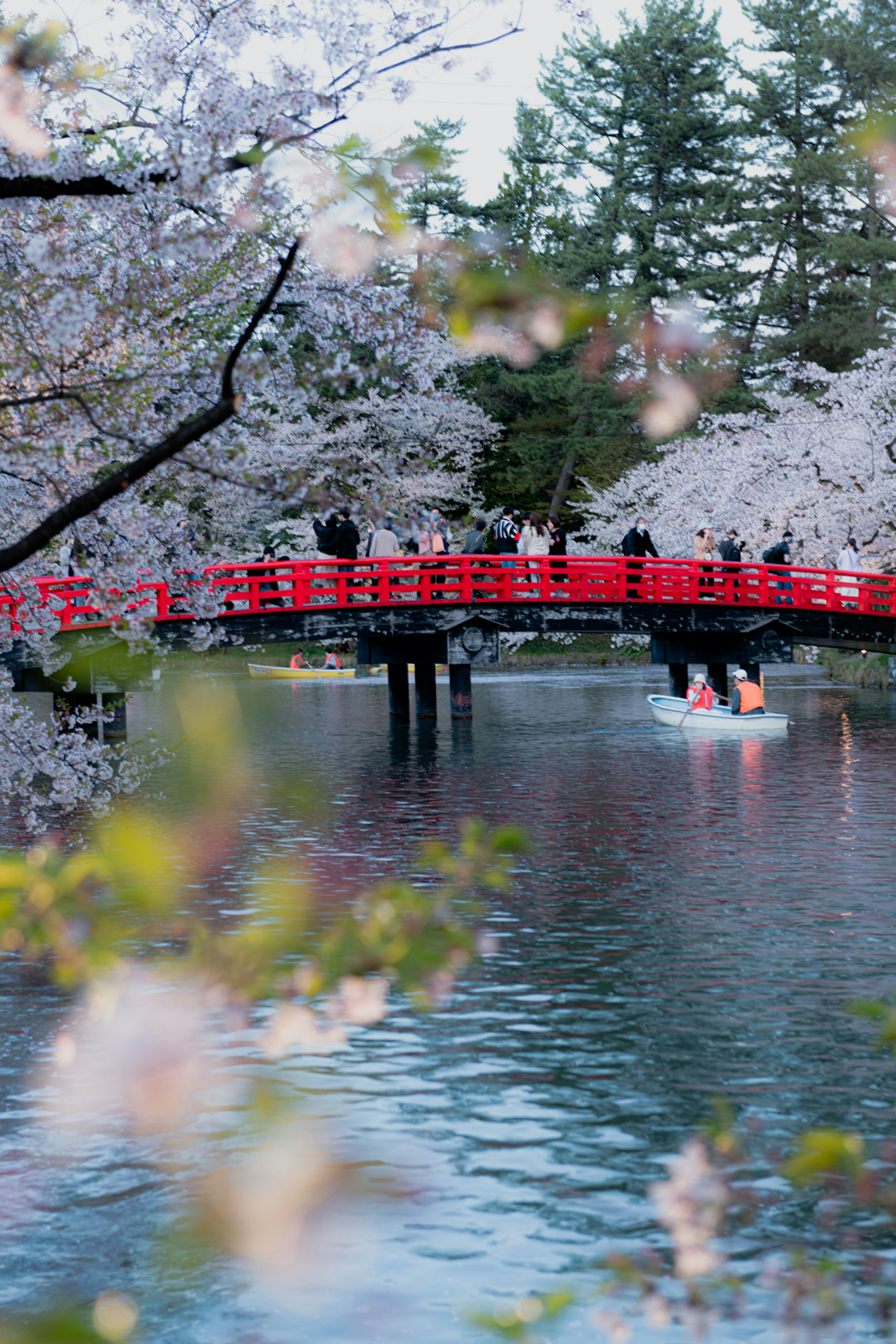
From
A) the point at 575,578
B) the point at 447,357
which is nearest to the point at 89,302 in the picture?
the point at 575,578

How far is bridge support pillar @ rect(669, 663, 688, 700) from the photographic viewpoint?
40.0m

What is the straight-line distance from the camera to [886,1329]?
6164mm

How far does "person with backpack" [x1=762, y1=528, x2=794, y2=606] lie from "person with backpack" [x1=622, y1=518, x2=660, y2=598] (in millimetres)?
2800

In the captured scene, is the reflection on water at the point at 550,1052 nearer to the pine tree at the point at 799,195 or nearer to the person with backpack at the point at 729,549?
the person with backpack at the point at 729,549

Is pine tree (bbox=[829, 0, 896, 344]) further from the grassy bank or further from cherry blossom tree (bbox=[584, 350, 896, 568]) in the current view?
the grassy bank

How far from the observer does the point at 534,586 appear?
33844 millimetres

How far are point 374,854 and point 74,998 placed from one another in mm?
6411

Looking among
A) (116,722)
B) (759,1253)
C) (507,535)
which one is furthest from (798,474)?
(759,1253)

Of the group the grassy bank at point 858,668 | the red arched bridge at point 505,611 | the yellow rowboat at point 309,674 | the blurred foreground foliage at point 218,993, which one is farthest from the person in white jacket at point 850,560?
the yellow rowboat at point 309,674

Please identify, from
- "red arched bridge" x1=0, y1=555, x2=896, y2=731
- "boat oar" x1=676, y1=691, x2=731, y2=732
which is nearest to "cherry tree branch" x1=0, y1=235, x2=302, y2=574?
"red arched bridge" x1=0, y1=555, x2=896, y2=731

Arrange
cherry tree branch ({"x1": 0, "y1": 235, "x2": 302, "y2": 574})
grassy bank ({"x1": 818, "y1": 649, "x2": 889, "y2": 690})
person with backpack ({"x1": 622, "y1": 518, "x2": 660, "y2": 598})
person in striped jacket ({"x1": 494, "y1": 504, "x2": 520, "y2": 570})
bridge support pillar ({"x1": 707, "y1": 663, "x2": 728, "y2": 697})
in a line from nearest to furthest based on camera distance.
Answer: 1. cherry tree branch ({"x1": 0, "y1": 235, "x2": 302, "y2": 574})
2. person in striped jacket ({"x1": 494, "y1": 504, "x2": 520, "y2": 570})
3. person with backpack ({"x1": 622, "y1": 518, "x2": 660, "y2": 598})
4. bridge support pillar ({"x1": 707, "y1": 663, "x2": 728, "y2": 697})
5. grassy bank ({"x1": 818, "y1": 649, "x2": 889, "y2": 690})

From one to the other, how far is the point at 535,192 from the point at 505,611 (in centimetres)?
3236

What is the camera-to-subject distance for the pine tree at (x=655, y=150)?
57.3 m

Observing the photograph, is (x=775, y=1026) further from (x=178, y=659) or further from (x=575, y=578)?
(x=178, y=659)
